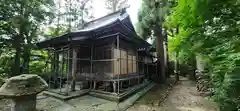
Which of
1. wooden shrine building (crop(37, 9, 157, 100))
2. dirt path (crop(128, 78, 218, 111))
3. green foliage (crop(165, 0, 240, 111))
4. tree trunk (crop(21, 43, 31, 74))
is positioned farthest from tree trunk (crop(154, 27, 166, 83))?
tree trunk (crop(21, 43, 31, 74))

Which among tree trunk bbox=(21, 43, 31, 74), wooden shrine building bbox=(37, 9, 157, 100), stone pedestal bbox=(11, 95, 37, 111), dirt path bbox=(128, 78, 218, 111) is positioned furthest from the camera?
tree trunk bbox=(21, 43, 31, 74)

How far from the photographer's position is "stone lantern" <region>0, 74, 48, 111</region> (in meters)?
3.90

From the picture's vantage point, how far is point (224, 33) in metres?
2.11

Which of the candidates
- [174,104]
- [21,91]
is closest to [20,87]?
[21,91]

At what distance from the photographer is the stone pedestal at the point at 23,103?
407 centimetres

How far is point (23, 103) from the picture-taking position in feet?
13.7

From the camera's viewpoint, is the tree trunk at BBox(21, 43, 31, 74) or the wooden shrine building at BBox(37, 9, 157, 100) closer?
the wooden shrine building at BBox(37, 9, 157, 100)

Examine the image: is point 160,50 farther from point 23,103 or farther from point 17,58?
point 17,58

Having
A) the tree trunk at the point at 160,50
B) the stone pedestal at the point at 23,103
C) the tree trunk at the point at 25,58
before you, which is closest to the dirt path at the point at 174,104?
the stone pedestal at the point at 23,103

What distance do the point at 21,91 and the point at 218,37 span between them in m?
5.13

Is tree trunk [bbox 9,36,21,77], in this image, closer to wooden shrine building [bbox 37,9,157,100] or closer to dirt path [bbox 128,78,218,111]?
wooden shrine building [bbox 37,9,157,100]

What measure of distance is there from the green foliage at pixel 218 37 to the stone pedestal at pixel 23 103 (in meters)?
4.75

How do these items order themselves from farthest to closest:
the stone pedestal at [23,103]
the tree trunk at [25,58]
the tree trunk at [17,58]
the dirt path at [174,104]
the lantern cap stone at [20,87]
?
1. the tree trunk at [25,58]
2. the tree trunk at [17,58]
3. the dirt path at [174,104]
4. the stone pedestal at [23,103]
5. the lantern cap stone at [20,87]

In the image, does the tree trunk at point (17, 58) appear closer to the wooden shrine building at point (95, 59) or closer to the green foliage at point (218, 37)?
the wooden shrine building at point (95, 59)
